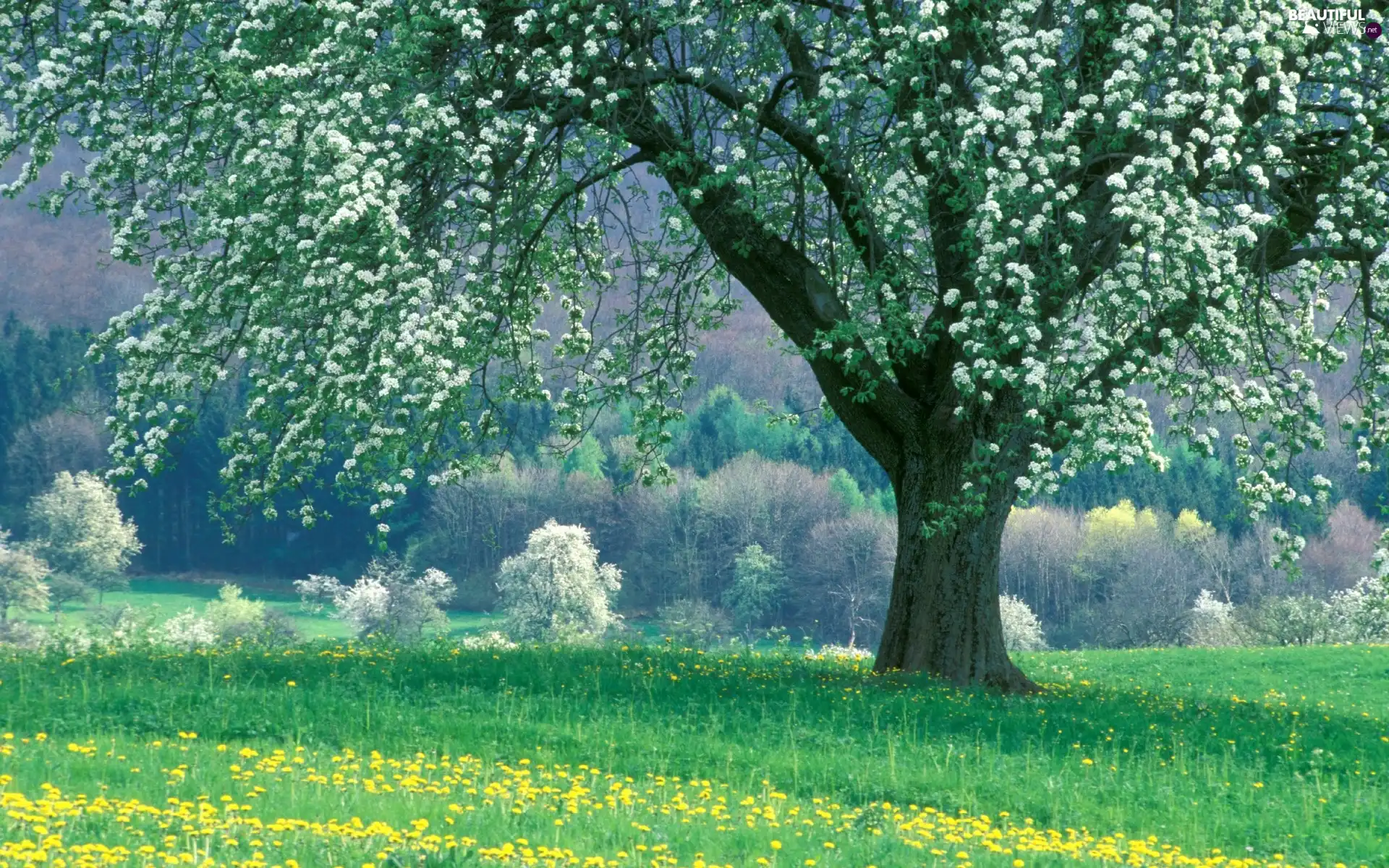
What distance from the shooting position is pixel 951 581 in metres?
16.8

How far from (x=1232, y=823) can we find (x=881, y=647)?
712 centimetres

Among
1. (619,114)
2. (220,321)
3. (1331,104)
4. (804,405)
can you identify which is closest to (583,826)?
(220,321)

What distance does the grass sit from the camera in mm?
70812

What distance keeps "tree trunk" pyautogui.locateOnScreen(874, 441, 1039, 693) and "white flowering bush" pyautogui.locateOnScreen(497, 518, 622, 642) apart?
4565cm

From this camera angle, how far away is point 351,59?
509 inches

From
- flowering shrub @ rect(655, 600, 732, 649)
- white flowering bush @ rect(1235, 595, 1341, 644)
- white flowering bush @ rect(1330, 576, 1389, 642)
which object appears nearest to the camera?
white flowering bush @ rect(1330, 576, 1389, 642)

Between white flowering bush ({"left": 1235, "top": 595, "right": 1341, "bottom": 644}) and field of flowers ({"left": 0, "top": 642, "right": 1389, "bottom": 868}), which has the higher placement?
white flowering bush ({"left": 1235, "top": 595, "right": 1341, "bottom": 644})

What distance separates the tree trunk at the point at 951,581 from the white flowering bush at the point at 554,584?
45650mm

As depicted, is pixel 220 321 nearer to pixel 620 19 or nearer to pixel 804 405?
pixel 620 19

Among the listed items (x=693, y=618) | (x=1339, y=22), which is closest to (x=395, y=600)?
(x=693, y=618)

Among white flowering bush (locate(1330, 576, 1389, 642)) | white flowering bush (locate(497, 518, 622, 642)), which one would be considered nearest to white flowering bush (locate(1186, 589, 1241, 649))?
white flowering bush (locate(1330, 576, 1389, 642))

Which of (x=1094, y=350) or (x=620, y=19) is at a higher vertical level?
(x=620, y=19)

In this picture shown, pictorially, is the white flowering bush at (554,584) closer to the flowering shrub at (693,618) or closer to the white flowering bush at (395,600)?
the flowering shrub at (693,618)

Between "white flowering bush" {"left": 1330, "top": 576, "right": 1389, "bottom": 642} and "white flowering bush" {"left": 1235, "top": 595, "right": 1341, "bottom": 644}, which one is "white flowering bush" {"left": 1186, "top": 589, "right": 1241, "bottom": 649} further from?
"white flowering bush" {"left": 1330, "top": 576, "right": 1389, "bottom": 642}
